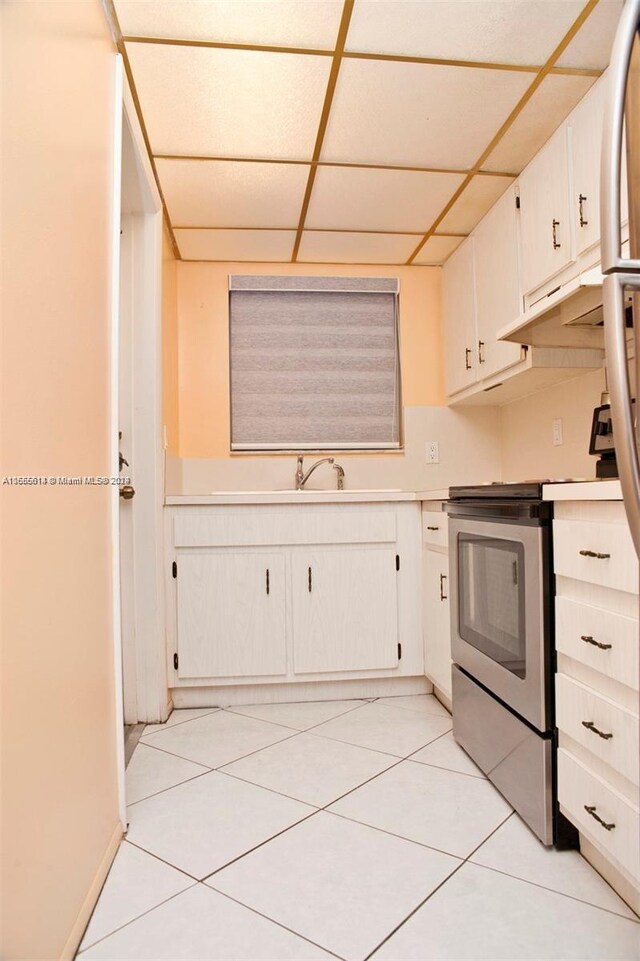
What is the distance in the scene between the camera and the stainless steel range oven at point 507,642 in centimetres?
140

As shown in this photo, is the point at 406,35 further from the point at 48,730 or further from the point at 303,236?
the point at 48,730

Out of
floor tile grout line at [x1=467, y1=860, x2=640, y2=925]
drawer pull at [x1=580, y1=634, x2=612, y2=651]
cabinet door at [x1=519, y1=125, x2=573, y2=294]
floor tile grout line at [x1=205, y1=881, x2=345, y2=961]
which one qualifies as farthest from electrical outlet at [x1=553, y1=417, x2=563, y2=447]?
floor tile grout line at [x1=205, y1=881, x2=345, y2=961]

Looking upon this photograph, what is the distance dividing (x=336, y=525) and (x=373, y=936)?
156 cm

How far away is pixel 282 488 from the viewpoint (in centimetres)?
309

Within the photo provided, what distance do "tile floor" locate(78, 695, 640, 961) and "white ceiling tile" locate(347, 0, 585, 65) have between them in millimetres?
2062

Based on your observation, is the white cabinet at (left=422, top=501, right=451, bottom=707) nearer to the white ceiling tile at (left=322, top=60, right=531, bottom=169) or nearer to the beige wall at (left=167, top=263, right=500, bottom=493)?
the beige wall at (left=167, top=263, right=500, bottom=493)

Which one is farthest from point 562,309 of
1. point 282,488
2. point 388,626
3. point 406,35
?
point 282,488

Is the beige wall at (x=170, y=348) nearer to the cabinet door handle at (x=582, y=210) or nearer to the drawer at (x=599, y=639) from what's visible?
the cabinet door handle at (x=582, y=210)

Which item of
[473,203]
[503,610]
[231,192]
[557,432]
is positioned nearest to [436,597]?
[503,610]

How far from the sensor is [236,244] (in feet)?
9.59

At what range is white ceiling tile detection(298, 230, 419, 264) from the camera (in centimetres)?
289

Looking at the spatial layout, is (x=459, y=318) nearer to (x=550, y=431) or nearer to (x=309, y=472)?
(x=550, y=431)

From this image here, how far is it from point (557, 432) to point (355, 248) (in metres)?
1.32

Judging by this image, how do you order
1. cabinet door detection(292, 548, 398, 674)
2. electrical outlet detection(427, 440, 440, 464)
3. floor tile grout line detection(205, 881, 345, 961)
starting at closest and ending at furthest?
floor tile grout line detection(205, 881, 345, 961), cabinet door detection(292, 548, 398, 674), electrical outlet detection(427, 440, 440, 464)
